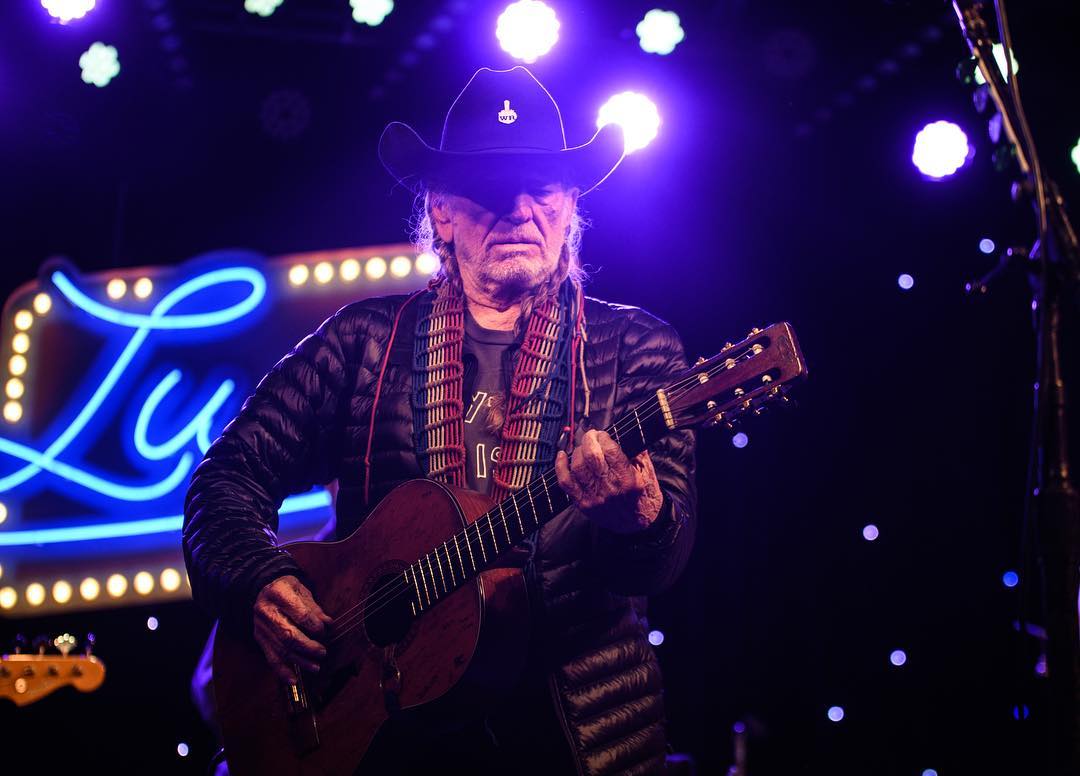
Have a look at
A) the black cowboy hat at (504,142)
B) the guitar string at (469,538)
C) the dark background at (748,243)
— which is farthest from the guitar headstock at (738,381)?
the dark background at (748,243)

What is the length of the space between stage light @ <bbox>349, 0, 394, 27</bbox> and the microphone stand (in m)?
3.29

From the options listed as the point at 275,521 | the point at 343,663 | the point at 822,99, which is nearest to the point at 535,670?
the point at 343,663

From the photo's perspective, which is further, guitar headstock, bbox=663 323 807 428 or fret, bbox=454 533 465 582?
fret, bbox=454 533 465 582

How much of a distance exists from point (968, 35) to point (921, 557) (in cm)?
259

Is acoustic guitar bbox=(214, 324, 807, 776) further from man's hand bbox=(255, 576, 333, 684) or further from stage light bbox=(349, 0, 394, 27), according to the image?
stage light bbox=(349, 0, 394, 27)

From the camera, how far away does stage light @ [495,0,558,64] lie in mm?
4371

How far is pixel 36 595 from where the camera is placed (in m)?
4.64

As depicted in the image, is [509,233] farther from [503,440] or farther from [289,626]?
[289,626]

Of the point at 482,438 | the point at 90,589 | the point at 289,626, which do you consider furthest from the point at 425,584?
the point at 90,589

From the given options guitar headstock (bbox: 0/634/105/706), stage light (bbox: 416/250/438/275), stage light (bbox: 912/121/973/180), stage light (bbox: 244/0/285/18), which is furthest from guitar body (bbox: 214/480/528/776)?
stage light (bbox: 244/0/285/18)

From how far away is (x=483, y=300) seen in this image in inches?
121

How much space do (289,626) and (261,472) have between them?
22.1 inches

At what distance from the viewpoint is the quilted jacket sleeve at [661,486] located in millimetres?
2342

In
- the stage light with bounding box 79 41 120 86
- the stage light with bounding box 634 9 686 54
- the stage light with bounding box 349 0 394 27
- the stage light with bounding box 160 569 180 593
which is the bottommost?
the stage light with bounding box 160 569 180 593
